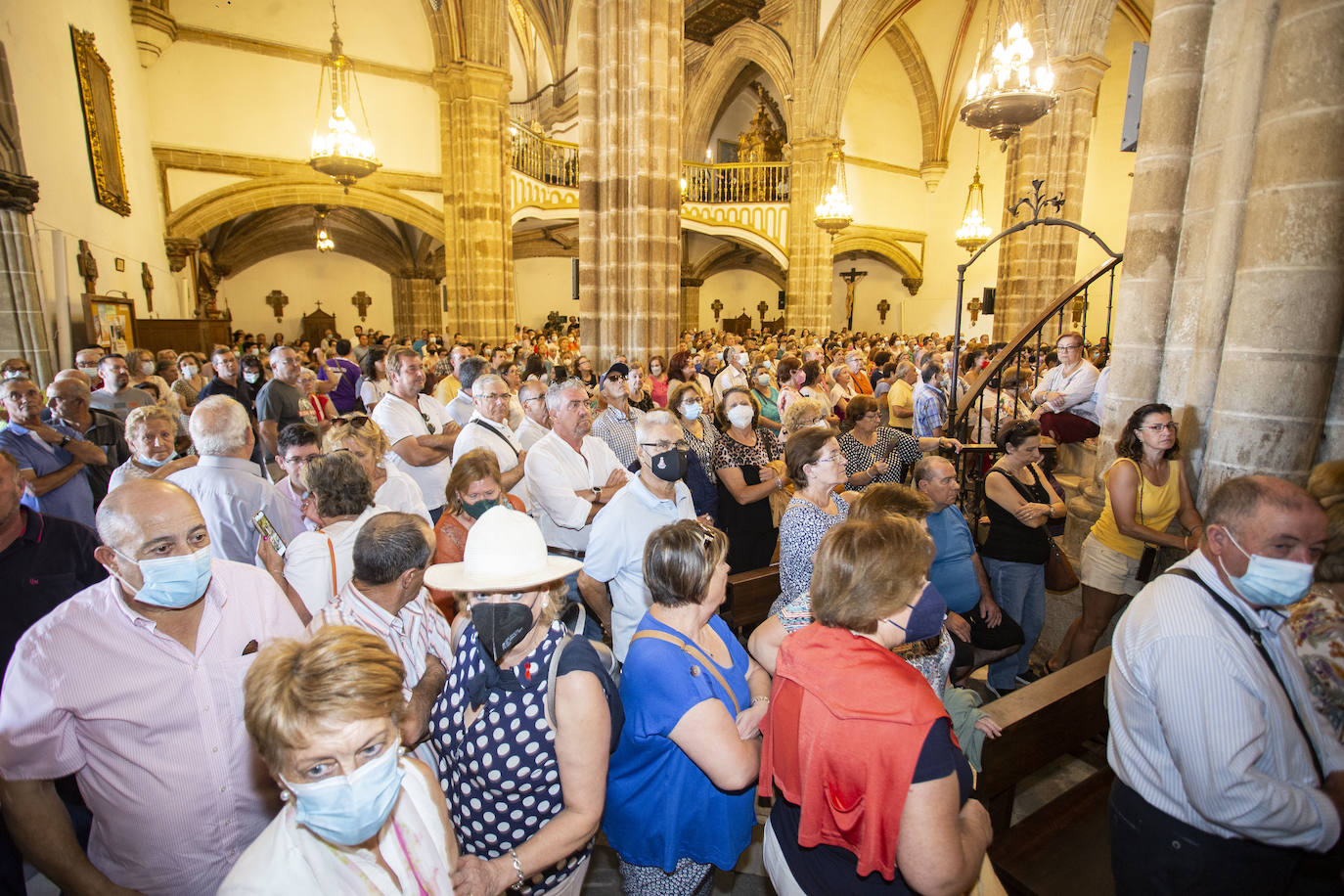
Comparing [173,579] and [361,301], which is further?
[361,301]

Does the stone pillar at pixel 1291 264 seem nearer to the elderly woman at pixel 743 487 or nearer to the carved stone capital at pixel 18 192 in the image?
the elderly woman at pixel 743 487

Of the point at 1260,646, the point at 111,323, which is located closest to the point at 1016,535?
the point at 1260,646

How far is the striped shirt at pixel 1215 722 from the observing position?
1.57 metres

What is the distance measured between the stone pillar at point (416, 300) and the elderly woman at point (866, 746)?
71.1 feet

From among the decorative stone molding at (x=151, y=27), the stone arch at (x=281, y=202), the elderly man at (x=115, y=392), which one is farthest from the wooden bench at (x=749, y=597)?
the decorative stone molding at (x=151, y=27)

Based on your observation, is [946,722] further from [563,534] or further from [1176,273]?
[1176,273]

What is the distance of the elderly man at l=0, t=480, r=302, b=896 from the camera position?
63.9 inches

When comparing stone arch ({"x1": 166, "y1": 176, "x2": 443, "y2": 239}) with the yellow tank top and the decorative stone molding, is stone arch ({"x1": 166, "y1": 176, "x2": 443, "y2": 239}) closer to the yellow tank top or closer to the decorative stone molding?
the decorative stone molding

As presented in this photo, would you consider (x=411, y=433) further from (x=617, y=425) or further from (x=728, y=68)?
(x=728, y=68)

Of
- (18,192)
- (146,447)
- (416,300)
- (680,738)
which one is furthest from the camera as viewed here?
(416,300)

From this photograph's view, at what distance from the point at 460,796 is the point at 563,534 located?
2.09m

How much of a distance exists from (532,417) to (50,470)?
2.59 metres

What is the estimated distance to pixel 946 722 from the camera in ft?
4.70

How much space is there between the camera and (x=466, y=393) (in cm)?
554
